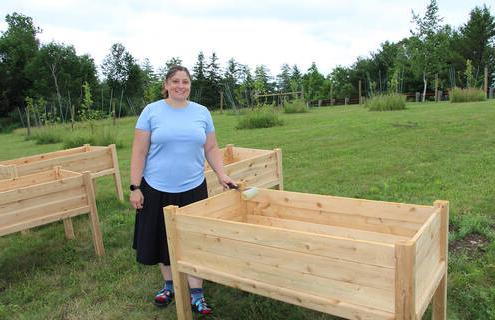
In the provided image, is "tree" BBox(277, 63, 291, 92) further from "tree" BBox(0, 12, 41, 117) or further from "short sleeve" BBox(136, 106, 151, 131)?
"short sleeve" BBox(136, 106, 151, 131)

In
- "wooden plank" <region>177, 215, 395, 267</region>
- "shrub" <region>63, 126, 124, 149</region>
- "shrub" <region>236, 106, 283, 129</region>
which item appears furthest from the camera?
"shrub" <region>236, 106, 283, 129</region>

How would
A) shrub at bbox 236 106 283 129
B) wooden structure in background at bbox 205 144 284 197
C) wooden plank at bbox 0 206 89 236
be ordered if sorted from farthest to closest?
shrub at bbox 236 106 283 129 → wooden structure in background at bbox 205 144 284 197 → wooden plank at bbox 0 206 89 236

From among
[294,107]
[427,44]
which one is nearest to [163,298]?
[294,107]

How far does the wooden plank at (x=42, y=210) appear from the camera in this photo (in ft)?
13.8

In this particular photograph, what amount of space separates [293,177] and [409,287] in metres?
5.26

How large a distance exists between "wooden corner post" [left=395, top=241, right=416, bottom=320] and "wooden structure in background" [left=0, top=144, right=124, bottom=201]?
525 cm

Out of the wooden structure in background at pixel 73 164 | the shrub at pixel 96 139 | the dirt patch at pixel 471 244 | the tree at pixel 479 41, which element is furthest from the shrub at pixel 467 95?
the tree at pixel 479 41

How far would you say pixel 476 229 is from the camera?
4371mm

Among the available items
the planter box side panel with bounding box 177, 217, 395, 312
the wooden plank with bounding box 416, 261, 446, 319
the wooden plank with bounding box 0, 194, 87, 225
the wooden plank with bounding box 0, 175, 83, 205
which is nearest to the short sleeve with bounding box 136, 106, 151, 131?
the planter box side panel with bounding box 177, 217, 395, 312

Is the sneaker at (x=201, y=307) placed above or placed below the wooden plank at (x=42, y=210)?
below

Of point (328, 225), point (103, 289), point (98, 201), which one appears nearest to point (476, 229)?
point (328, 225)

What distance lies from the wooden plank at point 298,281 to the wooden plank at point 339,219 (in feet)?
2.36

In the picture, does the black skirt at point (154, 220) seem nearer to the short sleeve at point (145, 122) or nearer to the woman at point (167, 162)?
the woman at point (167, 162)

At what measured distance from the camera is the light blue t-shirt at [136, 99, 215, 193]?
10.5 ft
